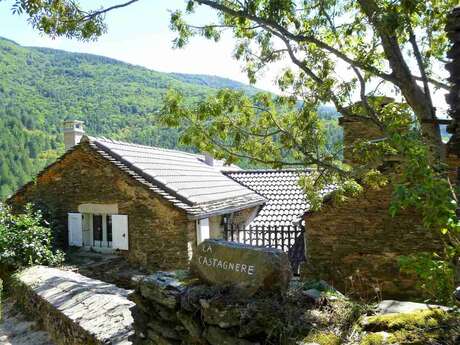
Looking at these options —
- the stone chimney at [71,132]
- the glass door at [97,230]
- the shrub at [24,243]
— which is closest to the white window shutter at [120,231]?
the glass door at [97,230]

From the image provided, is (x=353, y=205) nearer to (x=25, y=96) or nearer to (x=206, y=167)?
Result: (x=206, y=167)

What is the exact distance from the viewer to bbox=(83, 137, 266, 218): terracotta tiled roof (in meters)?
11.5

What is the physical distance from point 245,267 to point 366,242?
6.77 meters

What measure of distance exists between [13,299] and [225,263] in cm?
742

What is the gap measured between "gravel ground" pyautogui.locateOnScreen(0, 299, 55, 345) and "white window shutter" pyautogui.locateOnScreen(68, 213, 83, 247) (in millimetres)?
4104

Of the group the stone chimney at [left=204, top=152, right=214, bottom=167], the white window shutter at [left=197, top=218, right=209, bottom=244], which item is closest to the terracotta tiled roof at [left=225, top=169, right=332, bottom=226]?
the stone chimney at [left=204, top=152, right=214, bottom=167]

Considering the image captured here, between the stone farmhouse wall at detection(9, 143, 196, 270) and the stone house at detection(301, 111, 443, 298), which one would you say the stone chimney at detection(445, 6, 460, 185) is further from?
the stone farmhouse wall at detection(9, 143, 196, 270)

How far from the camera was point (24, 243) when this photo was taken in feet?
34.0

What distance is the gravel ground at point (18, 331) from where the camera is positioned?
22.9ft

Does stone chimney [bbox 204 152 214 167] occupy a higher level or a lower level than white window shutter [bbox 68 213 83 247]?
higher

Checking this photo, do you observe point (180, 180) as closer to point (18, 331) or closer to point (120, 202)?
point (120, 202)

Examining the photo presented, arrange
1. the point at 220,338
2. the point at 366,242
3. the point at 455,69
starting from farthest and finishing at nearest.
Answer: the point at 366,242 < the point at 455,69 < the point at 220,338

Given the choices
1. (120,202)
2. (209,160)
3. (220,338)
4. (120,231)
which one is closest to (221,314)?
(220,338)

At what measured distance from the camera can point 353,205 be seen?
9.83 metres
